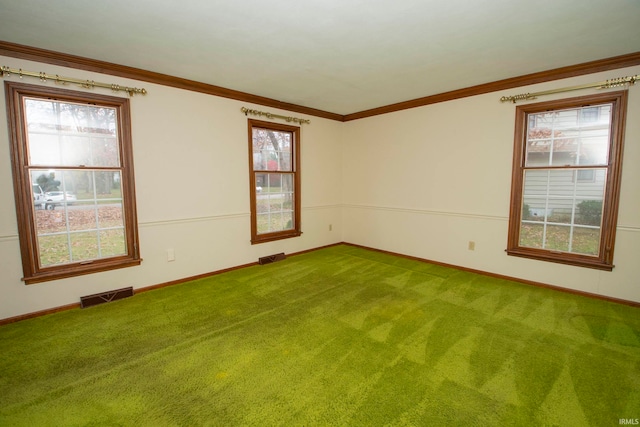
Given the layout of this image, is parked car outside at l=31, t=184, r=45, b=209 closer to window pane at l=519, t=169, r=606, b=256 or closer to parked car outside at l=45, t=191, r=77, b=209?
parked car outside at l=45, t=191, r=77, b=209

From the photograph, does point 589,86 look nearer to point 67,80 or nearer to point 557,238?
point 557,238

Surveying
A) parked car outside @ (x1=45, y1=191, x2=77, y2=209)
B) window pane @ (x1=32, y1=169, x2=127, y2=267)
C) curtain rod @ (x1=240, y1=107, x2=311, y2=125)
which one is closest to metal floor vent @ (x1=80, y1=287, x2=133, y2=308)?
window pane @ (x1=32, y1=169, x2=127, y2=267)

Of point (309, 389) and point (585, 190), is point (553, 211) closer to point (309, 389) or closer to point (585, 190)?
point (585, 190)

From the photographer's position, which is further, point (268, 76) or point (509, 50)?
point (268, 76)

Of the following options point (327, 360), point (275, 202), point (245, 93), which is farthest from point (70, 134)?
point (327, 360)

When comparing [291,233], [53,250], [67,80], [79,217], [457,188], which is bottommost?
[291,233]

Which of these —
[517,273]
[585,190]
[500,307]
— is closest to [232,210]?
[500,307]

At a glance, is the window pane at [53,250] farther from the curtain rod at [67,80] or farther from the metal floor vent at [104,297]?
the curtain rod at [67,80]

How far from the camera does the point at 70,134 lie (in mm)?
2867

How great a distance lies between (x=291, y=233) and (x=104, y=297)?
2588 mm

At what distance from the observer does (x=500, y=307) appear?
291 centimetres

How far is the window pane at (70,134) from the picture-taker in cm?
270

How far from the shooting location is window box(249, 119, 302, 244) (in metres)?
4.29

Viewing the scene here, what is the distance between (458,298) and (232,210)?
3.04 metres
